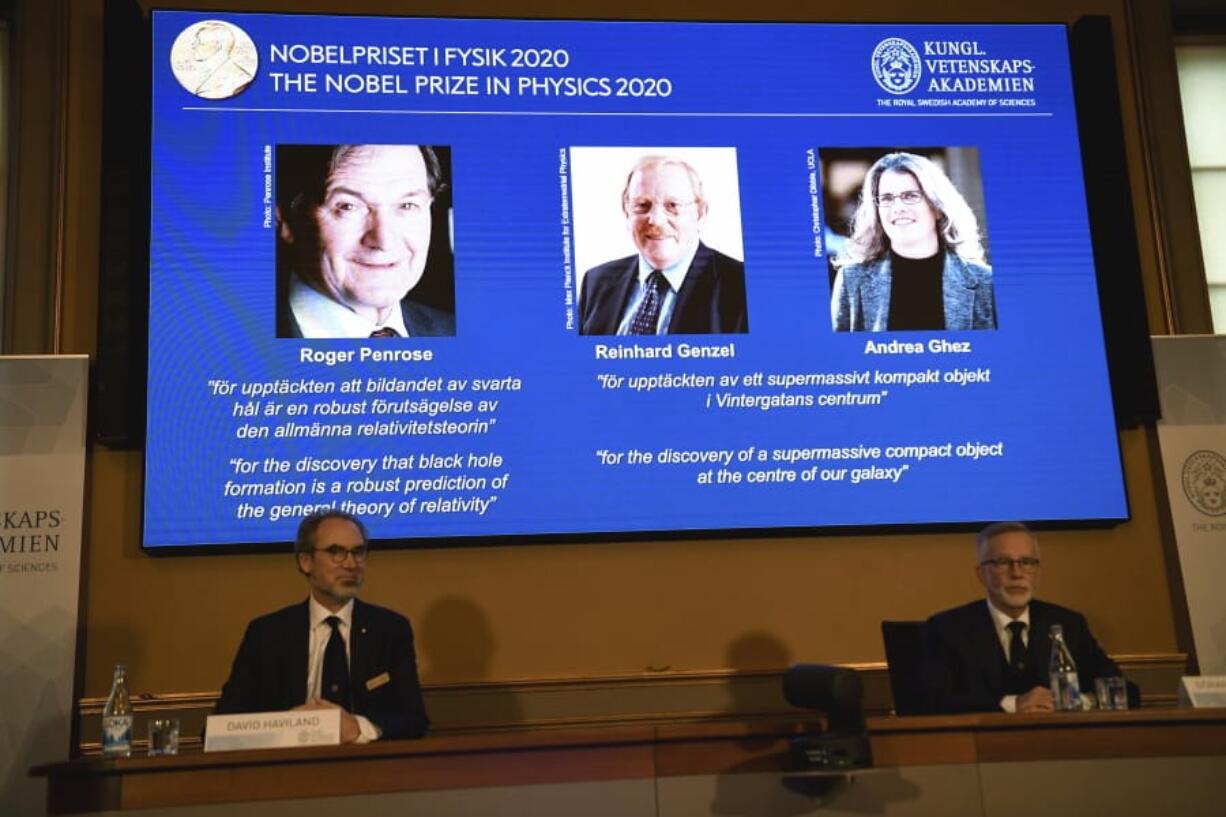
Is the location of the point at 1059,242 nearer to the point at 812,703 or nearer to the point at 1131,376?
the point at 1131,376

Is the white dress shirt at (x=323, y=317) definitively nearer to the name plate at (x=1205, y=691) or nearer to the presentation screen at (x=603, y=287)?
the presentation screen at (x=603, y=287)

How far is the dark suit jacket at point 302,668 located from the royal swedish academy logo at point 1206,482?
300 cm

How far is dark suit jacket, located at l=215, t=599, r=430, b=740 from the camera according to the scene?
376cm

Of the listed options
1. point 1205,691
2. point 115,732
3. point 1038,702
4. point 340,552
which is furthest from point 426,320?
point 1205,691

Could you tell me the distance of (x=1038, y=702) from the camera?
3.54 m

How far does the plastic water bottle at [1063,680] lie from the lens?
11.6 feet

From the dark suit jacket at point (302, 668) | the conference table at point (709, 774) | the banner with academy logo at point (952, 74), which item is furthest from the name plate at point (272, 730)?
the banner with academy logo at point (952, 74)

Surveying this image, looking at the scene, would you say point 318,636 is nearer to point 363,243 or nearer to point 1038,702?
point 363,243

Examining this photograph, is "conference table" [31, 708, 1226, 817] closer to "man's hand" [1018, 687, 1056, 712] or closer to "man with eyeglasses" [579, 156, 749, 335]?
"man's hand" [1018, 687, 1056, 712]

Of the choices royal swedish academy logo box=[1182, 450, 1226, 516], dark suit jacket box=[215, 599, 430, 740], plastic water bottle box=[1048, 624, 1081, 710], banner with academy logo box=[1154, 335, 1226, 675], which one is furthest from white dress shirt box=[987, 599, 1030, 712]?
dark suit jacket box=[215, 599, 430, 740]

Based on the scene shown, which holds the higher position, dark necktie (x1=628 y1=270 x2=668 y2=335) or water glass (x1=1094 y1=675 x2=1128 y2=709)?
dark necktie (x1=628 y1=270 x2=668 y2=335)

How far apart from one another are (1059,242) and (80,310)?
358 centimetres

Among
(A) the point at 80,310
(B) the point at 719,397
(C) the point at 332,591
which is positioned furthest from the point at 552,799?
(A) the point at 80,310

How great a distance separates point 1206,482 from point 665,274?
7.11 feet
